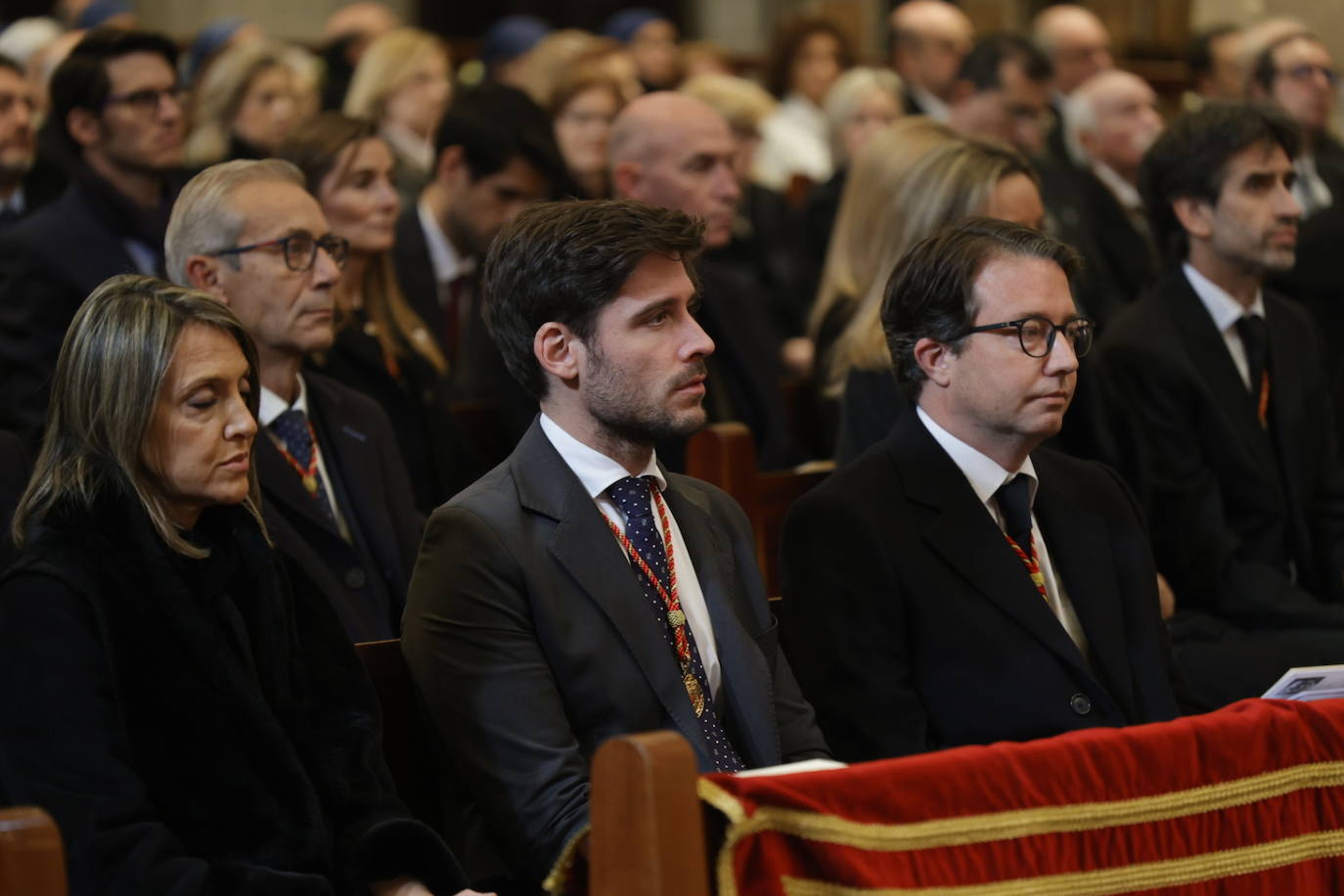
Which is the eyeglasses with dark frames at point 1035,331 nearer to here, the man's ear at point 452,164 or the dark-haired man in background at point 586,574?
the dark-haired man in background at point 586,574

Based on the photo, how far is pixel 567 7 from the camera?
1235 cm

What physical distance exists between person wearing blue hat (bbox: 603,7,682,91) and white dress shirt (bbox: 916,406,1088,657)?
19.3 ft

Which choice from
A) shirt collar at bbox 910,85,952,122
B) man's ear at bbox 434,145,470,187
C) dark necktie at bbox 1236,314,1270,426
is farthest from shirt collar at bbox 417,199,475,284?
shirt collar at bbox 910,85,952,122

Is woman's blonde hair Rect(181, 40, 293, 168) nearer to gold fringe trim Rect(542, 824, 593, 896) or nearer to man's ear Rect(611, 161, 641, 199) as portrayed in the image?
man's ear Rect(611, 161, 641, 199)

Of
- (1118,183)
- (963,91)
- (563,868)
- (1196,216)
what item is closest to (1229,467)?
(1196,216)

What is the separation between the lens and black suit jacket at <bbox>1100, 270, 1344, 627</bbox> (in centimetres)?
371

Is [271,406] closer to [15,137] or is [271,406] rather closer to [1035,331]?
[1035,331]

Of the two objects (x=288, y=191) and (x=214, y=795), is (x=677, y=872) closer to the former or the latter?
(x=214, y=795)

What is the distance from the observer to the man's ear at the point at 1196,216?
400cm

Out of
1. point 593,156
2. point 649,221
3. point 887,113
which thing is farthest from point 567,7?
point 649,221

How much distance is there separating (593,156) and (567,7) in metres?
6.46

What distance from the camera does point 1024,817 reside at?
1.97 m

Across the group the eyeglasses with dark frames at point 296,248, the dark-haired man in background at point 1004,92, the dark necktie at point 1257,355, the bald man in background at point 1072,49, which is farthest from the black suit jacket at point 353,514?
the bald man in background at point 1072,49

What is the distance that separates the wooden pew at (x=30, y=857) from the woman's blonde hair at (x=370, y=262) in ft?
7.65
